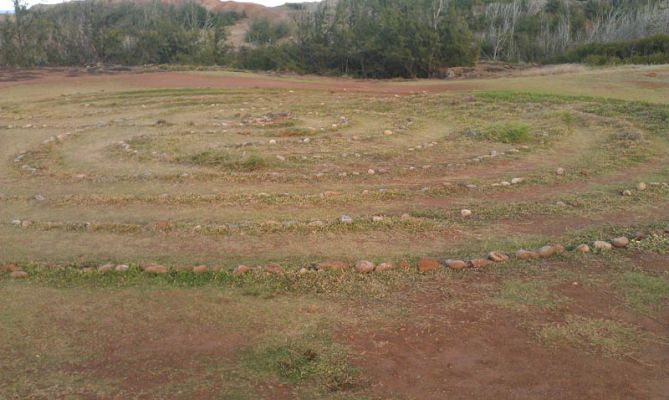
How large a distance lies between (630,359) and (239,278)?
352 cm

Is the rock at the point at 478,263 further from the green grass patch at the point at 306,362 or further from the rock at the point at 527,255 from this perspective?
the green grass patch at the point at 306,362

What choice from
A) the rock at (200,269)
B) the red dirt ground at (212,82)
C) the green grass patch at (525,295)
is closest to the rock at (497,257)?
the green grass patch at (525,295)

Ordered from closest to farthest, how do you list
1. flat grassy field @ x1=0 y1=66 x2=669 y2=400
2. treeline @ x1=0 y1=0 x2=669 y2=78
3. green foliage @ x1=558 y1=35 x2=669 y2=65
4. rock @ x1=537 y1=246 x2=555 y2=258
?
1. flat grassy field @ x1=0 y1=66 x2=669 y2=400
2. rock @ x1=537 y1=246 x2=555 y2=258
3. green foliage @ x1=558 y1=35 x2=669 y2=65
4. treeline @ x1=0 y1=0 x2=669 y2=78

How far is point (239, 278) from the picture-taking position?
20.5 ft

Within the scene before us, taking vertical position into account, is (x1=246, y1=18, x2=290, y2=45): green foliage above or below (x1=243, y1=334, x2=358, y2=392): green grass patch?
above

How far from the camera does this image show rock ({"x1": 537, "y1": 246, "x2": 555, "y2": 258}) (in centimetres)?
676

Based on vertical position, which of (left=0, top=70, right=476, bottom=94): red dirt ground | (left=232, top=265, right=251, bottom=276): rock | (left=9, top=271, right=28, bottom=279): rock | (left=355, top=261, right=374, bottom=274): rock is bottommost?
(left=355, top=261, right=374, bottom=274): rock

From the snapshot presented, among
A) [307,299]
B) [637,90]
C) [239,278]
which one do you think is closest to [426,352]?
[307,299]

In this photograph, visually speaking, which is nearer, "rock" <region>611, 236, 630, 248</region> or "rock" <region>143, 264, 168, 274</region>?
"rock" <region>143, 264, 168, 274</region>

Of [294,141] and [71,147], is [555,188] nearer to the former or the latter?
[294,141]

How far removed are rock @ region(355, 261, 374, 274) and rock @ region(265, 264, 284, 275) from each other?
2.52 ft

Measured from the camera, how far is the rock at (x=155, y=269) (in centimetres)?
643

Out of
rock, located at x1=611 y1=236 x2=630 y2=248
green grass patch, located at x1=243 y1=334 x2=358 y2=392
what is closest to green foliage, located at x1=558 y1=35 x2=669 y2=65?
rock, located at x1=611 y1=236 x2=630 y2=248

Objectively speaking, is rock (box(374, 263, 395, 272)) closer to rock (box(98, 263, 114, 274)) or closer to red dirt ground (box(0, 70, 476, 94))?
rock (box(98, 263, 114, 274))
